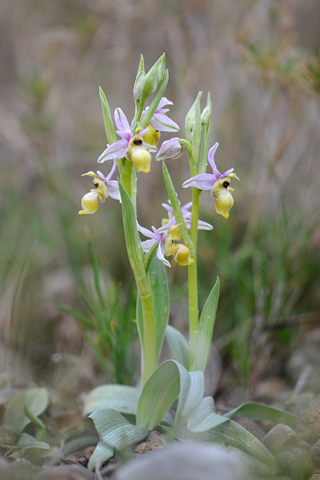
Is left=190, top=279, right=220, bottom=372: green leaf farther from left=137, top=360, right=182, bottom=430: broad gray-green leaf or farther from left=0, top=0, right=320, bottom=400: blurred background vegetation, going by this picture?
left=0, top=0, right=320, bottom=400: blurred background vegetation

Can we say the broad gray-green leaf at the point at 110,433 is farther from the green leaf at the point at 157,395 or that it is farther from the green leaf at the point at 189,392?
the green leaf at the point at 189,392

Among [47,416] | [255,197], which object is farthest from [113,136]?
[255,197]

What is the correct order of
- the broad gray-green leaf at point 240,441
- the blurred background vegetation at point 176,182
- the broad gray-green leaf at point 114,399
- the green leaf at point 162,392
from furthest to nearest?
1. the blurred background vegetation at point 176,182
2. the broad gray-green leaf at point 114,399
3. the green leaf at point 162,392
4. the broad gray-green leaf at point 240,441

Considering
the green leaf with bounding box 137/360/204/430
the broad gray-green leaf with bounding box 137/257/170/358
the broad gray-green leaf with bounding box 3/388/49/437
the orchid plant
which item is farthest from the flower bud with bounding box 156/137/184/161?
the broad gray-green leaf with bounding box 3/388/49/437

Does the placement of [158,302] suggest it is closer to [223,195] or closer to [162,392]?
[162,392]

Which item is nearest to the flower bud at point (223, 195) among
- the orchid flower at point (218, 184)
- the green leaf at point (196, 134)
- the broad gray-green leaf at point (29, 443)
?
the orchid flower at point (218, 184)

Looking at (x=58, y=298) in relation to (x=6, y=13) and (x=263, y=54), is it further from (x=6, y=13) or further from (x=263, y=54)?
(x=6, y=13)
